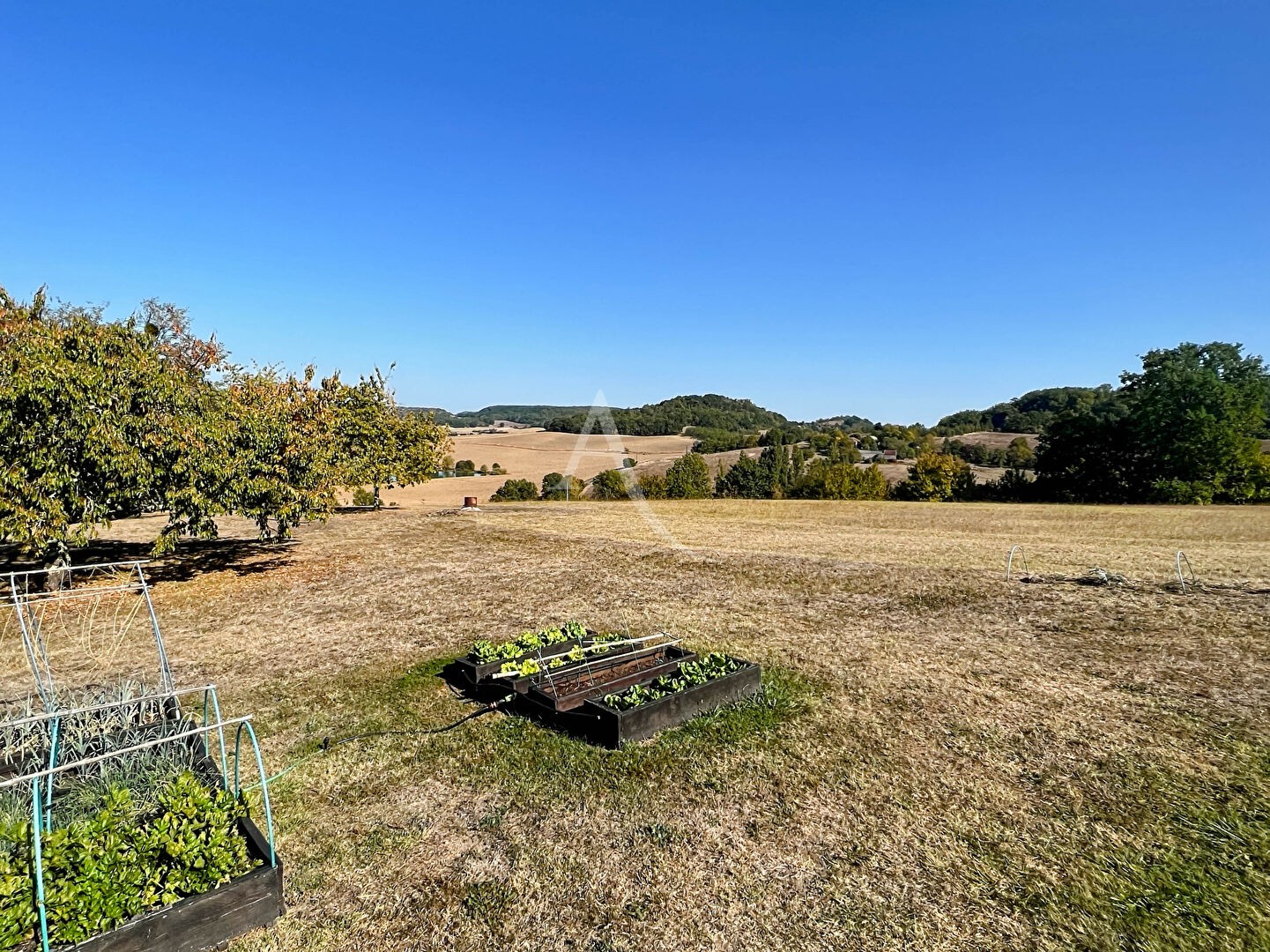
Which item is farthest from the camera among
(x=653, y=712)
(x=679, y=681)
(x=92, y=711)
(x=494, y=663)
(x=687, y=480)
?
(x=687, y=480)

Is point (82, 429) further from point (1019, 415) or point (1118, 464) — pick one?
point (1019, 415)

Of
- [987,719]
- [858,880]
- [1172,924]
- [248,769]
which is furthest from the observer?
[987,719]

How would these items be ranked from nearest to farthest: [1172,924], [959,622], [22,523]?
[1172,924] < [22,523] < [959,622]

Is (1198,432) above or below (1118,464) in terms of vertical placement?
above

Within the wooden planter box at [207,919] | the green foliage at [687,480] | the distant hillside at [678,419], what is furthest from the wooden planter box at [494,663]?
the distant hillside at [678,419]

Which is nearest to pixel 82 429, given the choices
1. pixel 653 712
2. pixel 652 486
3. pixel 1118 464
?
pixel 653 712

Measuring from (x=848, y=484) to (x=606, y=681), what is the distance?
34.9 metres

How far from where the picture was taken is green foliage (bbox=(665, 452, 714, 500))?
40031 millimetres

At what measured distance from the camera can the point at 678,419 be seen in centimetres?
6725

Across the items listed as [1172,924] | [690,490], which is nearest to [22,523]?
[1172,924]

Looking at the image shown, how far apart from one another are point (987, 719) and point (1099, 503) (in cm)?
3655

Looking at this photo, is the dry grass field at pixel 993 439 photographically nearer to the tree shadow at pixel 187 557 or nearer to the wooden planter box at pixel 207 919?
the tree shadow at pixel 187 557

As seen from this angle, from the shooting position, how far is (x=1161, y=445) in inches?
1399

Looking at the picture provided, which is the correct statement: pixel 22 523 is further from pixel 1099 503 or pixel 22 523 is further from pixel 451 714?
pixel 1099 503
